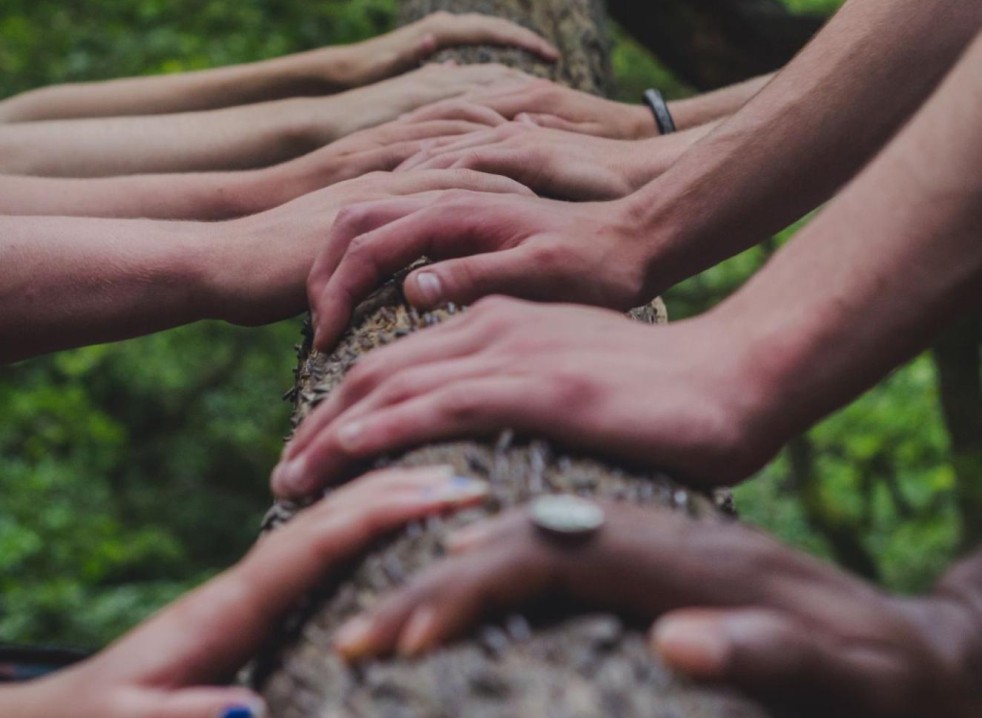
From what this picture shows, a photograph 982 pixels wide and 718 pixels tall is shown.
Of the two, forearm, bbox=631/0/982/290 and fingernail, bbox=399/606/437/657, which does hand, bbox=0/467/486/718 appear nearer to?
fingernail, bbox=399/606/437/657

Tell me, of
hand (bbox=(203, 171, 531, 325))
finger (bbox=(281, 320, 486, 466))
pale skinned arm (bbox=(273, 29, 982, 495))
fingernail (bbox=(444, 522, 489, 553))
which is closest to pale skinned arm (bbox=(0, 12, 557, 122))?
hand (bbox=(203, 171, 531, 325))

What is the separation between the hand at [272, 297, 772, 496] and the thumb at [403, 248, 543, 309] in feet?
0.99

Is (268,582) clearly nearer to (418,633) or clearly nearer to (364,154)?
(418,633)

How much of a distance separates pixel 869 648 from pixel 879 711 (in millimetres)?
48

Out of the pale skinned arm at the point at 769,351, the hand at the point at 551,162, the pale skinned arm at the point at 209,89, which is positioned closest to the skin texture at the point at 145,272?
the hand at the point at 551,162

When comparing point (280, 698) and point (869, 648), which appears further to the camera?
point (280, 698)

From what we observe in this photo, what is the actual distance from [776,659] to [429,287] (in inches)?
32.4

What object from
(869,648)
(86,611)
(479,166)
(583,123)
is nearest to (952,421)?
(583,123)

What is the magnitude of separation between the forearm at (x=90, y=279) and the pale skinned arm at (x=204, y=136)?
1.05m

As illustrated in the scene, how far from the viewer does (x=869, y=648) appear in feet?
2.60

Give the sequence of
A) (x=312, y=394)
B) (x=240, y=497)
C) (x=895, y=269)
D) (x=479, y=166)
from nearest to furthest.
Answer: (x=895, y=269) < (x=312, y=394) < (x=479, y=166) < (x=240, y=497)

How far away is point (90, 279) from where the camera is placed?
5.70 ft

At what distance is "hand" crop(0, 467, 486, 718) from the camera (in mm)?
871

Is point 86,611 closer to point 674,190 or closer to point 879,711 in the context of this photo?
point 674,190
